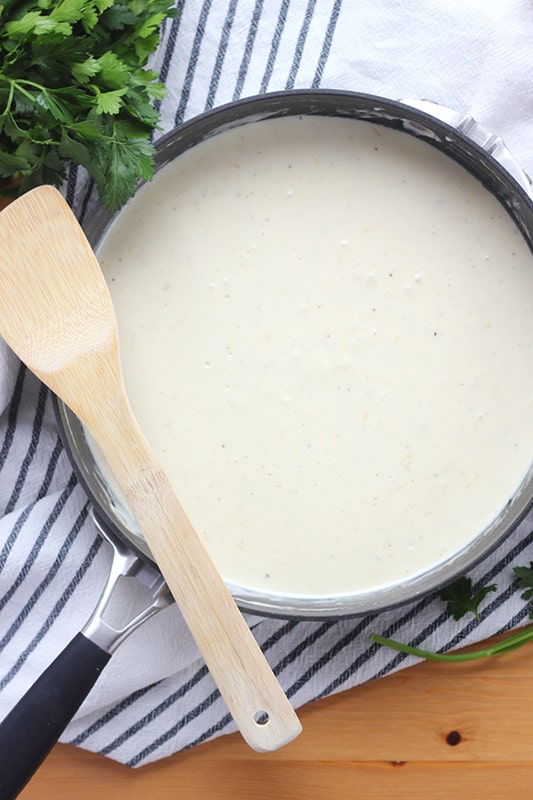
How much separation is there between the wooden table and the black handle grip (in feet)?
0.95

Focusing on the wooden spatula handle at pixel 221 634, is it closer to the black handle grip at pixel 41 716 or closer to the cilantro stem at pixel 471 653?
the black handle grip at pixel 41 716

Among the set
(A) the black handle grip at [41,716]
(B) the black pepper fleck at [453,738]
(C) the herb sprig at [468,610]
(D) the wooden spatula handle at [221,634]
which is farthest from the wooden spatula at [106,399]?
(B) the black pepper fleck at [453,738]

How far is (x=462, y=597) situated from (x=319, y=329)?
16.8 inches

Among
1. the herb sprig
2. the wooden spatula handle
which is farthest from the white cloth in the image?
the wooden spatula handle

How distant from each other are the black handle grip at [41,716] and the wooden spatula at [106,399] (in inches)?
6.0

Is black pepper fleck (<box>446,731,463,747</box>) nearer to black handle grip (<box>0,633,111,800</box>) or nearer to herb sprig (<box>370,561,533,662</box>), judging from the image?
herb sprig (<box>370,561,533,662</box>)

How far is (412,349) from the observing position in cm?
113

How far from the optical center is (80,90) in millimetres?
1023

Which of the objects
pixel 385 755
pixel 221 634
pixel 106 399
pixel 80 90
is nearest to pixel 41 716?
pixel 221 634

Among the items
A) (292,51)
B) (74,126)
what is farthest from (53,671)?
(292,51)

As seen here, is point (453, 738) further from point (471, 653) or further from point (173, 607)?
point (173, 607)

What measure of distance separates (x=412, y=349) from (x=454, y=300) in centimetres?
8

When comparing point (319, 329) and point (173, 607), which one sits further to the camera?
point (173, 607)

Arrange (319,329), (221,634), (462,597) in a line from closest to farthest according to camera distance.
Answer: (221,634) < (319,329) < (462,597)
